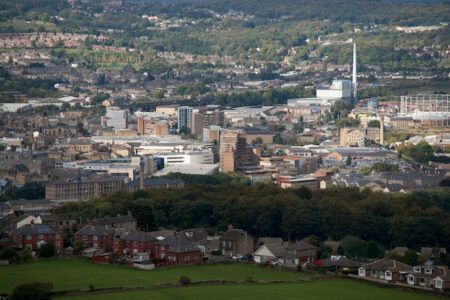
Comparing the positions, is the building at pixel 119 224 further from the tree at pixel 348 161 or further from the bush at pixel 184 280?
the tree at pixel 348 161

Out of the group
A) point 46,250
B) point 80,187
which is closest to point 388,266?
point 46,250

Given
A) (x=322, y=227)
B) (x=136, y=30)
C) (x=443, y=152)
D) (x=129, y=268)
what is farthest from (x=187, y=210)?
(x=136, y=30)

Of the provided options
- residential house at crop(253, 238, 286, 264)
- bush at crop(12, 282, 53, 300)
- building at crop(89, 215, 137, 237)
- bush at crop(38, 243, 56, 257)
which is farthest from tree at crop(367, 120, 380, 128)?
bush at crop(12, 282, 53, 300)

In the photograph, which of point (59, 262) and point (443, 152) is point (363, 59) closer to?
point (443, 152)

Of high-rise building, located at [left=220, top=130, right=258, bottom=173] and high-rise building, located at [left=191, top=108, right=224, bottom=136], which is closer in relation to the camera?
high-rise building, located at [left=220, top=130, right=258, bottom=173]

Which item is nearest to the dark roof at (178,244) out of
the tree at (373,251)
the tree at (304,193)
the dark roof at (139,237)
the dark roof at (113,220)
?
the dark roof at (139,237)

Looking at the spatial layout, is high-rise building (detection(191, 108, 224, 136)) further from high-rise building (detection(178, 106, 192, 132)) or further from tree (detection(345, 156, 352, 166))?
tree (detection(345, 156, 352, 166))

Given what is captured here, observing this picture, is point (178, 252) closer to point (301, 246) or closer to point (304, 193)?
point (301, 246)
